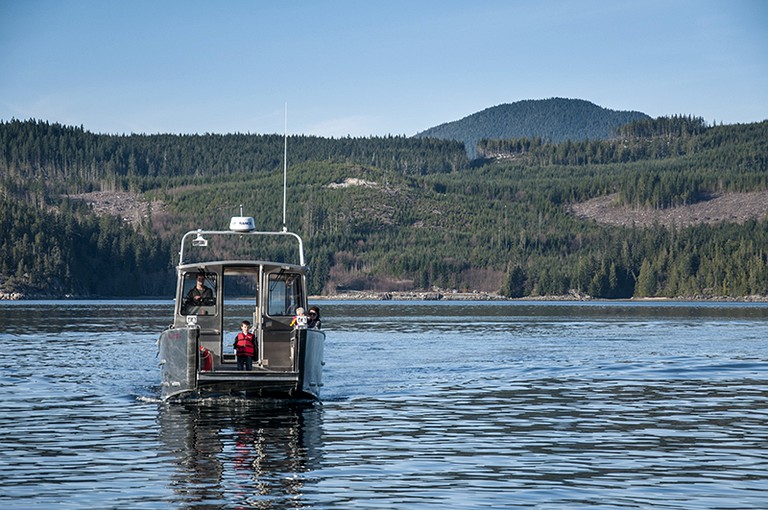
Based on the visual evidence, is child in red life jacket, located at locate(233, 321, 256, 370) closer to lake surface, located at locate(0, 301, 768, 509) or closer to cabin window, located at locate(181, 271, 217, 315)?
lake surface, located at locate(0, 301, 768, 509)

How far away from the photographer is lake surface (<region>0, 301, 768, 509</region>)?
66.0 ft

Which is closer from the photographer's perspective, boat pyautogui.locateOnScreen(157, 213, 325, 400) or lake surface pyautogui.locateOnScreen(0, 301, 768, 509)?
lake surface pyautogui.locateOnScreen(0, 301, 768, 509)

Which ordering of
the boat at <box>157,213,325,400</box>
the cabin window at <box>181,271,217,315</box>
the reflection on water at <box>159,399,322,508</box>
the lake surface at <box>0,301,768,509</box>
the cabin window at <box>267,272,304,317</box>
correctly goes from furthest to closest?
1. the cabin window at <box>267,272,304,317</box>
2. the cabin window at <box>181,271,217,315</box>
3. the boat at <box>157,213,325,400</box>
4. the reflection on water at <box>159,399,322,508</box>
5. the lake surface at <box>0,301,768,509</box>

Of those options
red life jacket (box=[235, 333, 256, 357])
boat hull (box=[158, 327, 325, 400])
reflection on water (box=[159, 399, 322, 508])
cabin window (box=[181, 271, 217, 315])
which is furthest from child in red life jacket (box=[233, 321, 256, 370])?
cabin window (box=[181, 271, 217, 315])

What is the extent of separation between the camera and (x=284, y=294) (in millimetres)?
33500

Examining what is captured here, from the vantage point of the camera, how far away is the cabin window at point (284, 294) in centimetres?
3328

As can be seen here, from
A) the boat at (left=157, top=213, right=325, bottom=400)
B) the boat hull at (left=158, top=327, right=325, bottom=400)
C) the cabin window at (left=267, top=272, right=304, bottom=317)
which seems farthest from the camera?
the cabin window at (left=267, top=272, right=304, bottom=317)

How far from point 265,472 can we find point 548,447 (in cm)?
633

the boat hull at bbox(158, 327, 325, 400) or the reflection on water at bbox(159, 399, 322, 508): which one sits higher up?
the boat hull at bbox(158, 327, 325, 400)

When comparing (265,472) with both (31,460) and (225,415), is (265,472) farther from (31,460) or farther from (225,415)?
(225,415)

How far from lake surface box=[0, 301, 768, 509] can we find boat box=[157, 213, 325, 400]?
0.87 meters

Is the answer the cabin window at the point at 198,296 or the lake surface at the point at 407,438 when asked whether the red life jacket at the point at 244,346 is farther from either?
the cabin window at the point at 198,296

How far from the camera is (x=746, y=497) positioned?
19781mm

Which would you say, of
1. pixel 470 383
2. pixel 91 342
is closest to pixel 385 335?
pixel 91 342
